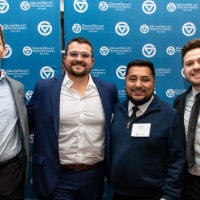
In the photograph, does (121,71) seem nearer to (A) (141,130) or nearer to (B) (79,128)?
(B) (79,128)

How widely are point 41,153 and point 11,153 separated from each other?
0.25 m

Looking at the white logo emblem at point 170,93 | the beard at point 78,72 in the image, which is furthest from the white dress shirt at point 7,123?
the white logo emblem at point 170,93

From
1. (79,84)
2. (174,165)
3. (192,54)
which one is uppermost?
(192,54)

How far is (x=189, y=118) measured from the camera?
2.04 metres

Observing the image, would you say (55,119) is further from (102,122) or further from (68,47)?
(68,47)

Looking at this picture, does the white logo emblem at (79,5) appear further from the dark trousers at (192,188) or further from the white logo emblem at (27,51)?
the dark trousers at (192,188)

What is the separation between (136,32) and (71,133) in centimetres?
138

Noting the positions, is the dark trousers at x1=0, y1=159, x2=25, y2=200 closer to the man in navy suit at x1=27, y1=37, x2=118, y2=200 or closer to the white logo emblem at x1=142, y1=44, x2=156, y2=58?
the man in navy suit at x1=27, y1=37, x2=118, y2=200

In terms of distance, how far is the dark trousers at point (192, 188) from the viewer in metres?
2.01

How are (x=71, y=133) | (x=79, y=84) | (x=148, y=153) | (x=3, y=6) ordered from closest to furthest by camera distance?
(x=148, y=153), (x=71, y=133), (x=79, y=84), (x=3, y=6)

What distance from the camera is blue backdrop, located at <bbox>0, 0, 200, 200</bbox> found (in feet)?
9.24

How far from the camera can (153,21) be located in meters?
2.91

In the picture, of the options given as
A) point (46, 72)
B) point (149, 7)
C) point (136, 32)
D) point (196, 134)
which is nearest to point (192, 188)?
point (196, 134)

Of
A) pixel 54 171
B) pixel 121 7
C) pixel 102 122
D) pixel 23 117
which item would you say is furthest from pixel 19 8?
pixel 54 171
